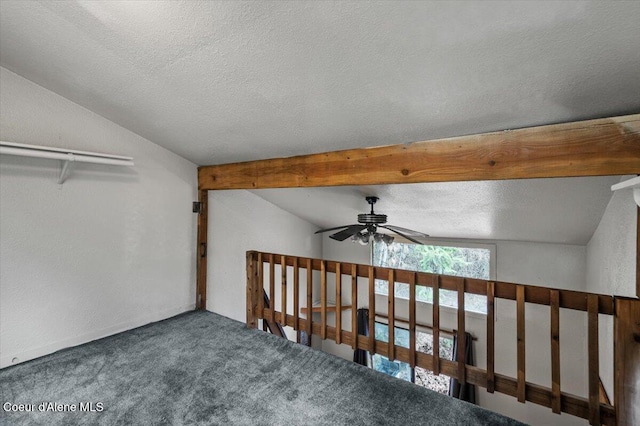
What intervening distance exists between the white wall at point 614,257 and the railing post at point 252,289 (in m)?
2.84

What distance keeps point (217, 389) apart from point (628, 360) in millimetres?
2219

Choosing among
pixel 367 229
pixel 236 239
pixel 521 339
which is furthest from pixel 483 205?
pixel 236 239

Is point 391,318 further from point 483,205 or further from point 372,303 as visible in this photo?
point 483,205

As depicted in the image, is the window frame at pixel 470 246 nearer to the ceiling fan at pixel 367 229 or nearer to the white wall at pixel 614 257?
the white wall at pixel 614 257

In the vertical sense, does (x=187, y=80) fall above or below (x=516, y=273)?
above

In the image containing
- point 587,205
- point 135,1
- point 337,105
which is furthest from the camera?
point 587,205

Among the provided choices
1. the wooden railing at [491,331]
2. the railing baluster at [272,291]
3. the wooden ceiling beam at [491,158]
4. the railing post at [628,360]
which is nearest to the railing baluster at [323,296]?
the wooden railing at [491,331]

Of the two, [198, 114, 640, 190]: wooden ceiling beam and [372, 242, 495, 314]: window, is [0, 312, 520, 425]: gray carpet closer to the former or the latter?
[198, 114, 640, 190]: wooden ceiling beam

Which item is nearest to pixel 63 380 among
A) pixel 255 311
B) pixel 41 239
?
pixel 41 239

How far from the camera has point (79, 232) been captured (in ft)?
7.69

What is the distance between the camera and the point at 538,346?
407 centimetres

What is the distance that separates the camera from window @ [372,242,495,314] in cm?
446

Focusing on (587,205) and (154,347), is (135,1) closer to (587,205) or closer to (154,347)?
(154,347)

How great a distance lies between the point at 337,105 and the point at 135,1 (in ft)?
3.38
